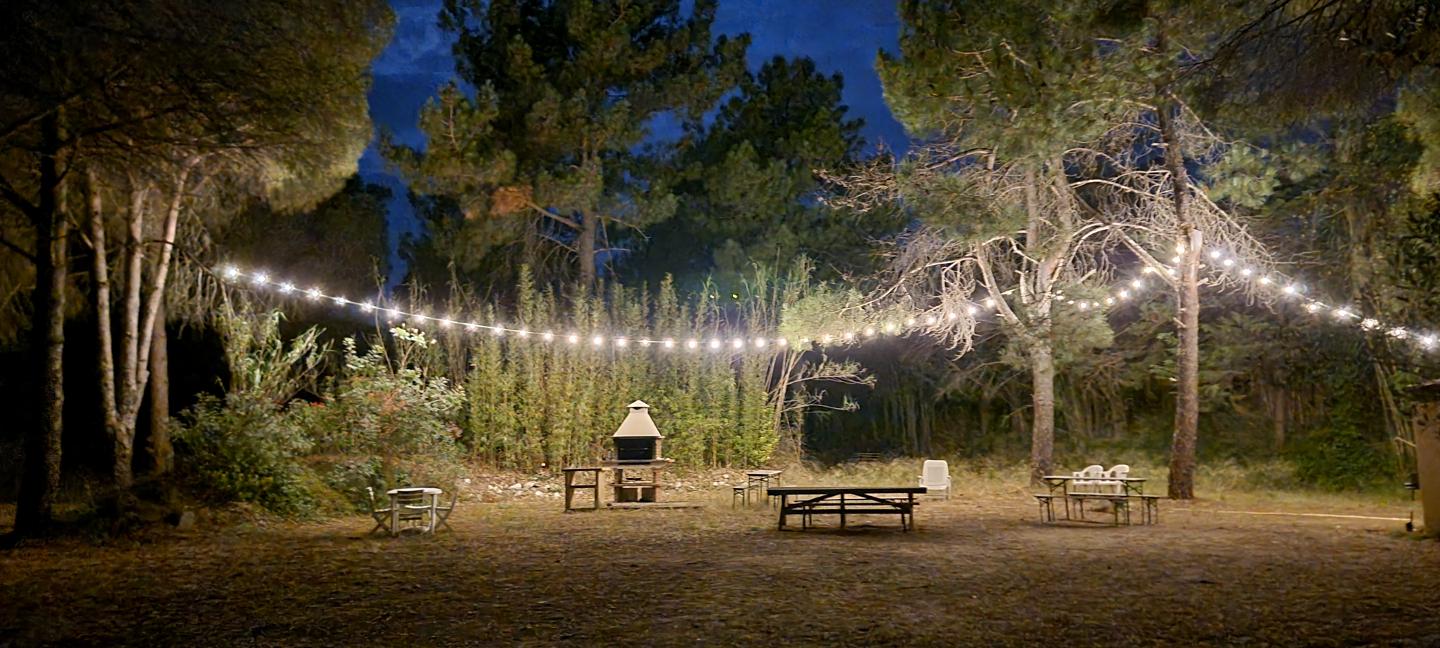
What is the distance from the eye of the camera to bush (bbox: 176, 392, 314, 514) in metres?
8.38

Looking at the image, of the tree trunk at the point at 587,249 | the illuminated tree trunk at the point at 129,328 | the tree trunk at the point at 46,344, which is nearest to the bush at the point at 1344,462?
the tree trunk at the point at 587,249

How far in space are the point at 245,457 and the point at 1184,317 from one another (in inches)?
370

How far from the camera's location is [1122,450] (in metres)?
15.2

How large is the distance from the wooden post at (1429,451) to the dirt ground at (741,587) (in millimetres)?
231

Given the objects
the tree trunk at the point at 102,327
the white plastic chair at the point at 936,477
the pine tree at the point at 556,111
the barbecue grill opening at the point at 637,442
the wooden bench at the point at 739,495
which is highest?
the pine tree at the point at 556,111

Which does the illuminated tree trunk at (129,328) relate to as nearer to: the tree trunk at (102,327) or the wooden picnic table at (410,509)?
the tree trunk at (102,327)

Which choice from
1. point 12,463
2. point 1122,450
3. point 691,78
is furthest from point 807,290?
point 12,463

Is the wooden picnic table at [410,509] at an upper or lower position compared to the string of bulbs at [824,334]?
lower

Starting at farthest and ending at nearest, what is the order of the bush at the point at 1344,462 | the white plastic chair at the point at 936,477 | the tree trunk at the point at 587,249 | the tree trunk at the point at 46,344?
the tree trunk at the point at 587,249, the bush at the point at 1344,462, the white plastic chair at the point at 936,477, the tree trunk at the point at 46,344

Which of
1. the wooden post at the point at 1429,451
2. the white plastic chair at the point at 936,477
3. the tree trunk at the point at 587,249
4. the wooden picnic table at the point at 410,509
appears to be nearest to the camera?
the wooden post at the point at 1429,451

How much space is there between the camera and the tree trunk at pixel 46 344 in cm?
668

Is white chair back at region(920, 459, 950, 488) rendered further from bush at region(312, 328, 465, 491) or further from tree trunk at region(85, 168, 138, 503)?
tree trunk at region(85, 168, 138, 503)

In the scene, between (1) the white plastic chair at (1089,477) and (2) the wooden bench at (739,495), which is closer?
(1) the white plastic chair at (1089,477)

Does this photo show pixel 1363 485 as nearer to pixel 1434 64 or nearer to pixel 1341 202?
pixel 1341 202
